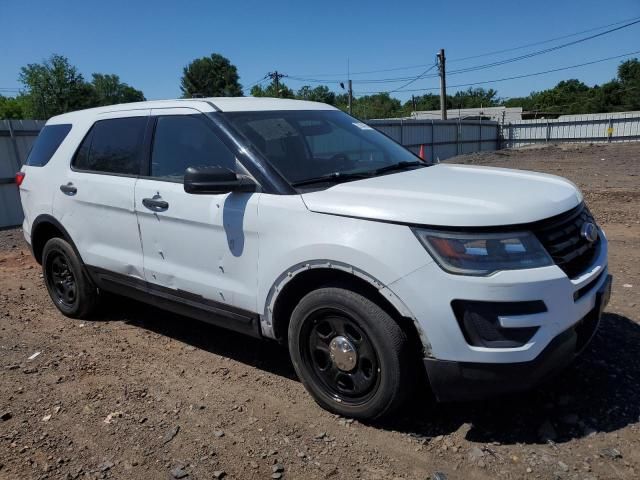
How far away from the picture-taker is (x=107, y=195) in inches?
159

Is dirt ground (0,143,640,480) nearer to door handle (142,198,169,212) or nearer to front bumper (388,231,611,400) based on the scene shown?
front bumper (388,231,611,400)

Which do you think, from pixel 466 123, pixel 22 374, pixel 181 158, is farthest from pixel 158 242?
pixel 466 123

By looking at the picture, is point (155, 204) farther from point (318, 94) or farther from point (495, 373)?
point (318, 94)

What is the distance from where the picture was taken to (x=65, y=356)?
4184mm

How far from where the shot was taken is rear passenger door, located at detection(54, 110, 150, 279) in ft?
12.9

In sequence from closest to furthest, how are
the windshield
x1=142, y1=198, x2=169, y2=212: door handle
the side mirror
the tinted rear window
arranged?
1. the side mirror
2. the windshield
3. x1=142, y1=198, x2=169, y2=212: door handle
4. the tinted rear window

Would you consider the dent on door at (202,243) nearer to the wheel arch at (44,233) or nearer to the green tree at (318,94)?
the wheel arch at (44,233)

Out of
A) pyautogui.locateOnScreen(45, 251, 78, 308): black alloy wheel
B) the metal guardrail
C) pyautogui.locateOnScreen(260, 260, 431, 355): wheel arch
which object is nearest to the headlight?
pyautogui.locateOnScreen(260, 260, 431, 355): wheel arch

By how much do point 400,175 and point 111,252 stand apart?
2385mm

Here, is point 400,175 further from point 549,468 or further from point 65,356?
point 65,356

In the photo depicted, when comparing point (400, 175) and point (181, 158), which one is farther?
point (181, 158)

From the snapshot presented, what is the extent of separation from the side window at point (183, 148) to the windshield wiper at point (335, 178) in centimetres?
49

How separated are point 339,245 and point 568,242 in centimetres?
120

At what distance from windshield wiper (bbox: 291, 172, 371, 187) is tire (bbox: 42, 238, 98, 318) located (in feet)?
8.14
